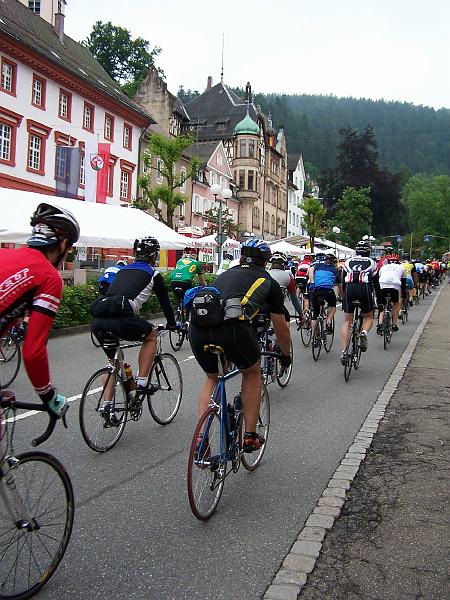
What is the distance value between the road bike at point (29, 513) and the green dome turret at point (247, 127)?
7063cm

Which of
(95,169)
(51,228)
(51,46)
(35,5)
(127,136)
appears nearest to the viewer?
(51,228)

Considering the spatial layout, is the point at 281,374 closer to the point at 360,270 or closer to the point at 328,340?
the point at 360,270

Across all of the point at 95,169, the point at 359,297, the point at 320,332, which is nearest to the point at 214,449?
the point at 359,297

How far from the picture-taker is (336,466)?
5.80m

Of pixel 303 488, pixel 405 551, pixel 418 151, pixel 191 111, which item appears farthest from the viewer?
pixel 418 151

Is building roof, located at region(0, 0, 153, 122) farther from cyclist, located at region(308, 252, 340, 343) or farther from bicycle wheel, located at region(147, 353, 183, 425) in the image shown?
bicycle wheel, located at region(147, 353, 183, 425)

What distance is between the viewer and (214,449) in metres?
4.55

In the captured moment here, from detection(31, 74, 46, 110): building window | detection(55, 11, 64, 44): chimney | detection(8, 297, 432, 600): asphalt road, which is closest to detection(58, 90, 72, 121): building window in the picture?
detection(31, 74, 46, 110): building window

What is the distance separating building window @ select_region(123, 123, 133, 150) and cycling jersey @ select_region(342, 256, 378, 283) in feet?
114

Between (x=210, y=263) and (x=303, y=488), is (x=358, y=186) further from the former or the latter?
(x=303, y=488)

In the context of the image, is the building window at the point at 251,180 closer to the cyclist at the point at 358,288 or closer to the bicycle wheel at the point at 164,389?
the cyclist at the point at 358,288

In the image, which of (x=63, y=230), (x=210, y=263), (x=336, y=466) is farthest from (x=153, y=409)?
(x=210, y=263)

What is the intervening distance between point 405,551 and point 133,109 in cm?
4191

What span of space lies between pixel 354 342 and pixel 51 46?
33390 millimetres
